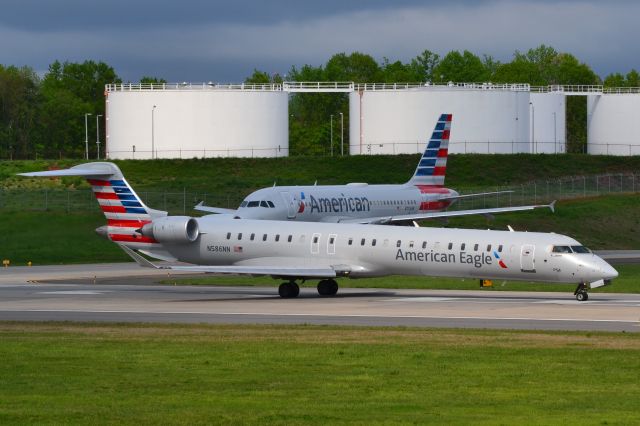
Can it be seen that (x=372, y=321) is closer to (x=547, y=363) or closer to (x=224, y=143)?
(x=547, y=363)

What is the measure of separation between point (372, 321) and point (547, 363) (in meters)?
10.4

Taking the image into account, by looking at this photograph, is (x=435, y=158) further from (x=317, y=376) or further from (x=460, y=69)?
(x=460, y=69)

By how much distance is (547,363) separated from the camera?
2539 centimetres

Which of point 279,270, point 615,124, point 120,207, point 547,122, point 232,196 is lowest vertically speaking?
point 279,270

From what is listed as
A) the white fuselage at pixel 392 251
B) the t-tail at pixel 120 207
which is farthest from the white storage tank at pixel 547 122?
the white fuselage at pixel 392 251

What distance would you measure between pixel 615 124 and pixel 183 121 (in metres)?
45.3

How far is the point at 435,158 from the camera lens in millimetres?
78188

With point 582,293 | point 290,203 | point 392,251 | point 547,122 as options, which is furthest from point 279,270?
point 547,122

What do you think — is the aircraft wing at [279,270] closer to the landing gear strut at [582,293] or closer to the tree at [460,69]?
the landing gear strut at [582,293]

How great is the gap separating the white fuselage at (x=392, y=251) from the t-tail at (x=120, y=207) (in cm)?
145

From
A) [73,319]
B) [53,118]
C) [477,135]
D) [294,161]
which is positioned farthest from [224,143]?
[73,319]

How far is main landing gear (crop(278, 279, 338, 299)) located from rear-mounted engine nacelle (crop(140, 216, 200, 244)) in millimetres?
3816

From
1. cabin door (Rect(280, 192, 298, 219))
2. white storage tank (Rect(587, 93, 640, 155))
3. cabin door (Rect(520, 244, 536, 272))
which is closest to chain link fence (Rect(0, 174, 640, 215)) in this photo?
cabin door (Rect(280, 192, 298, 219))

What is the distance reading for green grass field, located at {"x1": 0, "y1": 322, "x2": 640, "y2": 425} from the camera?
64.0 feet
